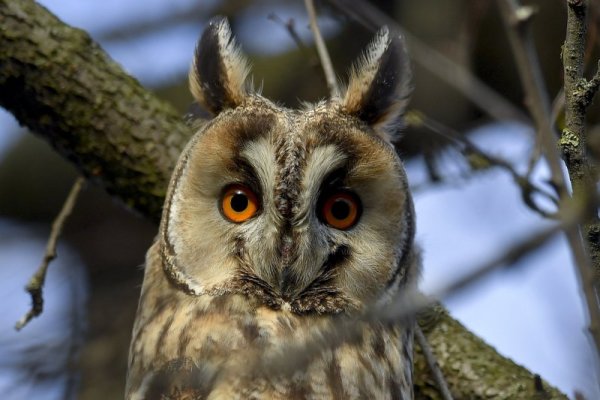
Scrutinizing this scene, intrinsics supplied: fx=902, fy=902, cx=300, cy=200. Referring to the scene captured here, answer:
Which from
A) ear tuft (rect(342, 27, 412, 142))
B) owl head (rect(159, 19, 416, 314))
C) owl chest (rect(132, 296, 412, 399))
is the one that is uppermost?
ear tuft (rect(342, 27, 412, 142))

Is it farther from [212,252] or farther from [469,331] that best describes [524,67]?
[469,331]

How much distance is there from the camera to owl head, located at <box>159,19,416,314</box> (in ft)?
8.09

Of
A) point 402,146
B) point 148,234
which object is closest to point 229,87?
point 402,146

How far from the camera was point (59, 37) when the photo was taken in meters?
3.07

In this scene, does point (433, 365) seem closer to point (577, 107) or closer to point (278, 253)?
point (278, 253)

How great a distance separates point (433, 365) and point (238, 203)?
83 cm

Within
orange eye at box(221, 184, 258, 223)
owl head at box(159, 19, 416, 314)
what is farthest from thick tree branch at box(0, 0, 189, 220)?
orange eye at box(221, 184, 258, 223)

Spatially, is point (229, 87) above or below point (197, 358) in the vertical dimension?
above

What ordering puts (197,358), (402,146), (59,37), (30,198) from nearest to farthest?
1. (197,358)
2. (59,37)
3. (402,146)
4. (30,198)

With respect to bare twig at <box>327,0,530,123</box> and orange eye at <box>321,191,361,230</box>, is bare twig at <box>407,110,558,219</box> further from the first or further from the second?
orange eye at <box>321,191,361,230</box>

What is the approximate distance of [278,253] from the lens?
8.10 feet

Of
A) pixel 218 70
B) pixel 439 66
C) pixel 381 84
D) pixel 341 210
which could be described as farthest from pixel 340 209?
pixel 439 66

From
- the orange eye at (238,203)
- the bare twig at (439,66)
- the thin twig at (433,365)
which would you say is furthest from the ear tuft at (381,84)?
the thin twig at (433,365)

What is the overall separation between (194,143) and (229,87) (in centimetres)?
21
